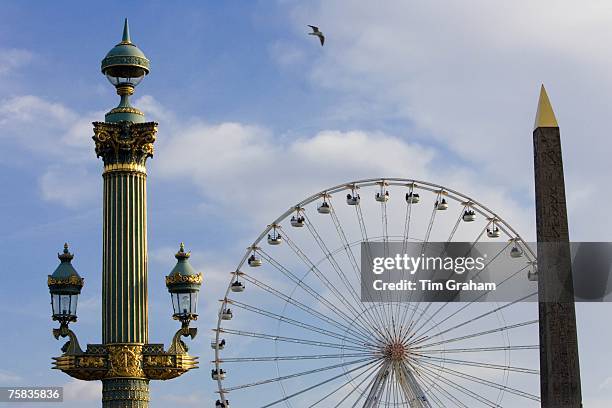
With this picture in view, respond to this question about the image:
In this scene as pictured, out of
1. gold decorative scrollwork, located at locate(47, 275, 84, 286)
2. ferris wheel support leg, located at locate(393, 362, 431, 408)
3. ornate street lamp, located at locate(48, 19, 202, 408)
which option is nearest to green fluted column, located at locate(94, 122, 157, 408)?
ornate street lamp, located at locate(48, 19, 202, 408)

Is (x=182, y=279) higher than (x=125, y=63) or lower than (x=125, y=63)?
lower

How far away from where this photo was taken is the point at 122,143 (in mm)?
38250

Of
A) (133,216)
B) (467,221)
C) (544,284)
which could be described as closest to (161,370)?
(133,216)

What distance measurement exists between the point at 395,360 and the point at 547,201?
615 inches

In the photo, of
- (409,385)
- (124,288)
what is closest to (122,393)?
(124,288)

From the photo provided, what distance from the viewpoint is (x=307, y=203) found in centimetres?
5181

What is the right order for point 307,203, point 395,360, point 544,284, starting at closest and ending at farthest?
point 544,284 < point 395,360 < point 307,203

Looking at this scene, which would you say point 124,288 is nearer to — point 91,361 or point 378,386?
point 91,361

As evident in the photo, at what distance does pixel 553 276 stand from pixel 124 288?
9778mm

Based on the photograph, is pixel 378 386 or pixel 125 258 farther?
pixel 378 386

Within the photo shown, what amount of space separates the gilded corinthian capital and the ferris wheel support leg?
1238 cm

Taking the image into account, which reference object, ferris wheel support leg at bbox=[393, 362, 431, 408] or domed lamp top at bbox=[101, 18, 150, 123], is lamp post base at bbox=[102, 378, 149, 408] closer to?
domed lamp top at bbox=[101, 18, 150, 123]

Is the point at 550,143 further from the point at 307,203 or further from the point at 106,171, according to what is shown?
the point at 307,203

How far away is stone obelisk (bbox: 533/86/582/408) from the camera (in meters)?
32.1
